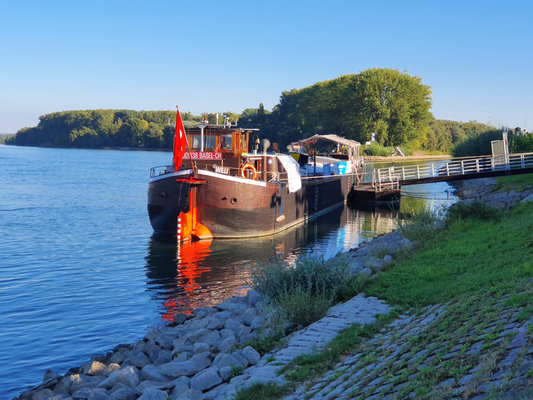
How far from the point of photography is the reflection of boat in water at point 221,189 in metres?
25.1

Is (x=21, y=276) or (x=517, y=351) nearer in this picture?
(x=517, y=351)

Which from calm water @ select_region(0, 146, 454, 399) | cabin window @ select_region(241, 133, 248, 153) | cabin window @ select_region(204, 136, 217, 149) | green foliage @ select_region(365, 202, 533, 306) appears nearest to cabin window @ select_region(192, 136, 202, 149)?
cabin window @ select_region(204, 136, 217, 149)

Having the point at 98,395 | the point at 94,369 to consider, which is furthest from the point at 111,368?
the point at 98,395

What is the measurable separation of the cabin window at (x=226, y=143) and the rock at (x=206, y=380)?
20.6 meters

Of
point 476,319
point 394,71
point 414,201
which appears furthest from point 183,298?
point 394,71

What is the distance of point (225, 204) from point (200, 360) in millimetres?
16426

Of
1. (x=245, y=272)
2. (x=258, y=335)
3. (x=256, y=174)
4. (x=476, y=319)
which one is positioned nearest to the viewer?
(x=476, y=319)

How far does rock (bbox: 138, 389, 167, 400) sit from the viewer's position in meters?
7.78

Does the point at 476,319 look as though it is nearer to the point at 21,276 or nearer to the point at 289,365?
the point at 289,365

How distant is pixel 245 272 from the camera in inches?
800

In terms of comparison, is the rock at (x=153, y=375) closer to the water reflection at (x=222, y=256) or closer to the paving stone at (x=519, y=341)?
the water reflection at (x=222, y=256)

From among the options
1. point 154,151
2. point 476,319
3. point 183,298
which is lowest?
point 183,298

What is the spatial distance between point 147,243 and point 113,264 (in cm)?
467

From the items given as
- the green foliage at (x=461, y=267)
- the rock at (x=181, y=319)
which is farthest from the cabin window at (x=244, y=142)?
the rock at (x=181, y=319)
